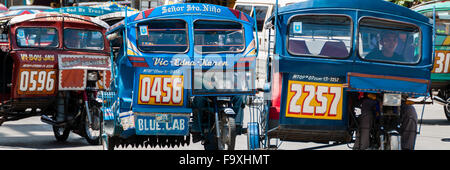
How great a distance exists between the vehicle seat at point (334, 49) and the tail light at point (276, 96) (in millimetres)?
625

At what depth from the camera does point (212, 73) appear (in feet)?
32.4

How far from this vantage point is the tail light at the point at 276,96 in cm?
870

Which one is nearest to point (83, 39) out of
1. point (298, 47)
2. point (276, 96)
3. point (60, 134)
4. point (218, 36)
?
point (60, 134)

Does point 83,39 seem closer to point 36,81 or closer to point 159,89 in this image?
point 36,81

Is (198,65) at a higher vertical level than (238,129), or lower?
higher

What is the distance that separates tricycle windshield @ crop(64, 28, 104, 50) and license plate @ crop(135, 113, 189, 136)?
4.00 m

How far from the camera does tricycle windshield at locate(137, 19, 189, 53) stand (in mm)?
9867

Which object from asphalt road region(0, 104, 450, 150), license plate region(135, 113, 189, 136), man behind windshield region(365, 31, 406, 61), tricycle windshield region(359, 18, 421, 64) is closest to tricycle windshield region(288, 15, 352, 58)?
tricycle windshield region(359, 18, 421, 64)

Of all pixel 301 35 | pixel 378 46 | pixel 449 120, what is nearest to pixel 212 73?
pixel 301 35

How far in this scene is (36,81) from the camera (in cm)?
1247

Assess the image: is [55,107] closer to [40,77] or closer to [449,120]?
[40,77]

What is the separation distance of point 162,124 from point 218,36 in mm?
1560

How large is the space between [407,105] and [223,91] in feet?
8.82

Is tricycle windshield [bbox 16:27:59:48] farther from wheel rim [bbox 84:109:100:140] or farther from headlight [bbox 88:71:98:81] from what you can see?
wheel rim [bbox 84:109:100:140]
